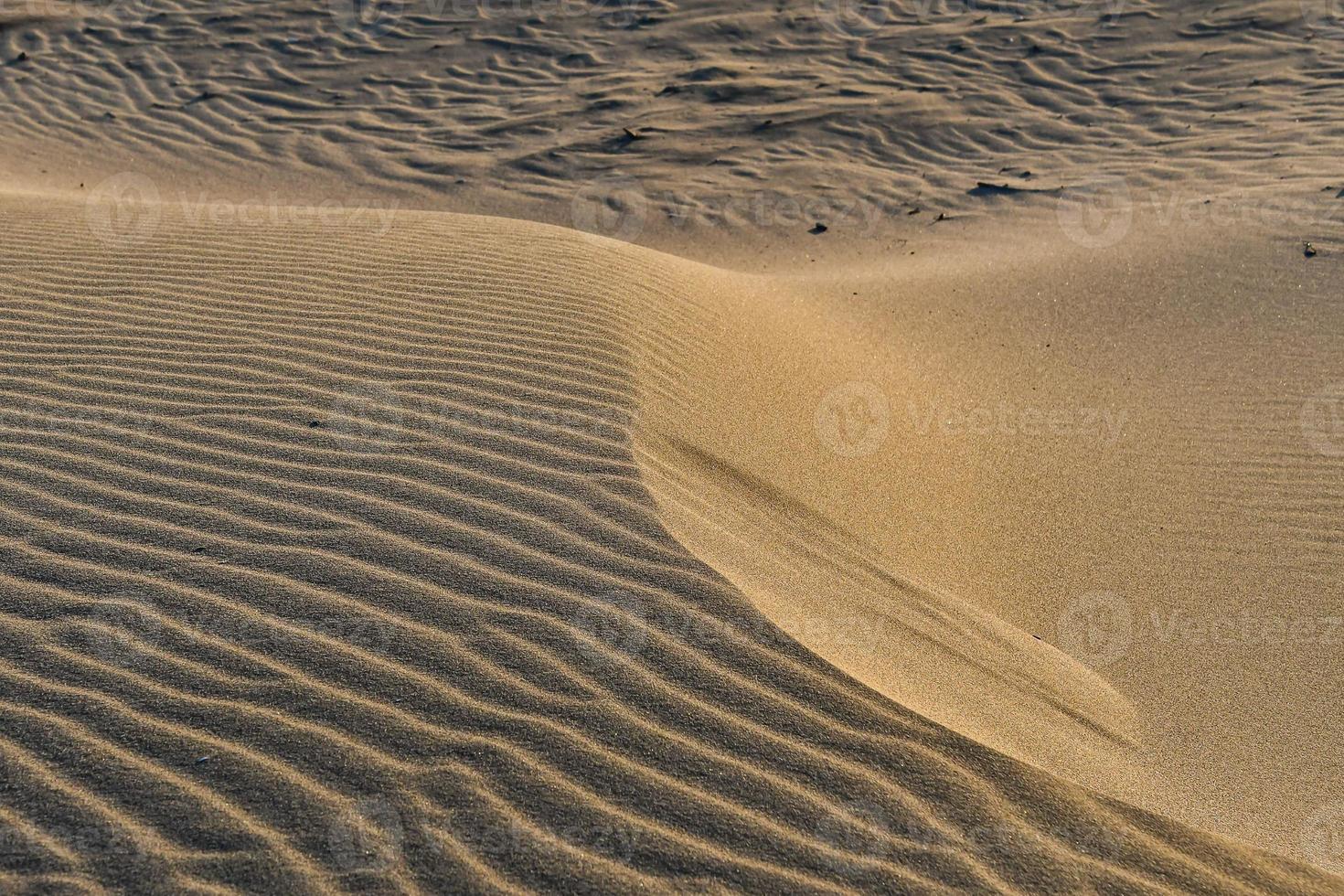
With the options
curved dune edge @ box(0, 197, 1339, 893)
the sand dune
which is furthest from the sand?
the sand dune

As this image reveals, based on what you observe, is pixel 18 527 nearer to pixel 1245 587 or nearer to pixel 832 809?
pixel 832 809

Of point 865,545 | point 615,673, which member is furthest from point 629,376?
point 615,673

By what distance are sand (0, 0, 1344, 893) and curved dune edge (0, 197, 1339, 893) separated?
0.04ft

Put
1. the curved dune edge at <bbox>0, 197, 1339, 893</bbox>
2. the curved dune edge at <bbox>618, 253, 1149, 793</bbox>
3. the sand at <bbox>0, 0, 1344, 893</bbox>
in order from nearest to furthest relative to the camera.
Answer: the curved dune edge at <bbox>0, 197, 1339, 893</bbox>
the sand at <bbox>0, 0, 1344, 893</bbox>
the curved dune edge at <bbox>618, 253, 1149, 793</bbox>

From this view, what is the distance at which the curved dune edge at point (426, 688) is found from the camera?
8.30 ft

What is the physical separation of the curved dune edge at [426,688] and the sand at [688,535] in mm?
13

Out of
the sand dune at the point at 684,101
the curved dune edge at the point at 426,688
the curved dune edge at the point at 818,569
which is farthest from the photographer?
the sand dune at the point at 684,101

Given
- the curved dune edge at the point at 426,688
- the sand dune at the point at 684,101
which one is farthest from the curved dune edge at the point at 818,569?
the sand dune at the point at 684,101

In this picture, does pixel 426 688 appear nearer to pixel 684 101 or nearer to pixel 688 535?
pixel 688 535

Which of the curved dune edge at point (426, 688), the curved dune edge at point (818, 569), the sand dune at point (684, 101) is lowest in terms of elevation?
the curved dune edge at point (426, 688)

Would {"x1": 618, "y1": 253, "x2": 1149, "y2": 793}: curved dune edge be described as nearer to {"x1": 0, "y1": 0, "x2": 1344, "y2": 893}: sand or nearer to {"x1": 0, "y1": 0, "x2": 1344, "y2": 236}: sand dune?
{"x1": 0, "y1": 0, "x2": 1344, "y2": 893}: sand

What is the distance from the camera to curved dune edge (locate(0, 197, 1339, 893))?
2.53m

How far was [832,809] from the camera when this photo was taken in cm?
267

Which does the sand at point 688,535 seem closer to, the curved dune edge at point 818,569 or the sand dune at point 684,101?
the curved dune edge at point 818,569
